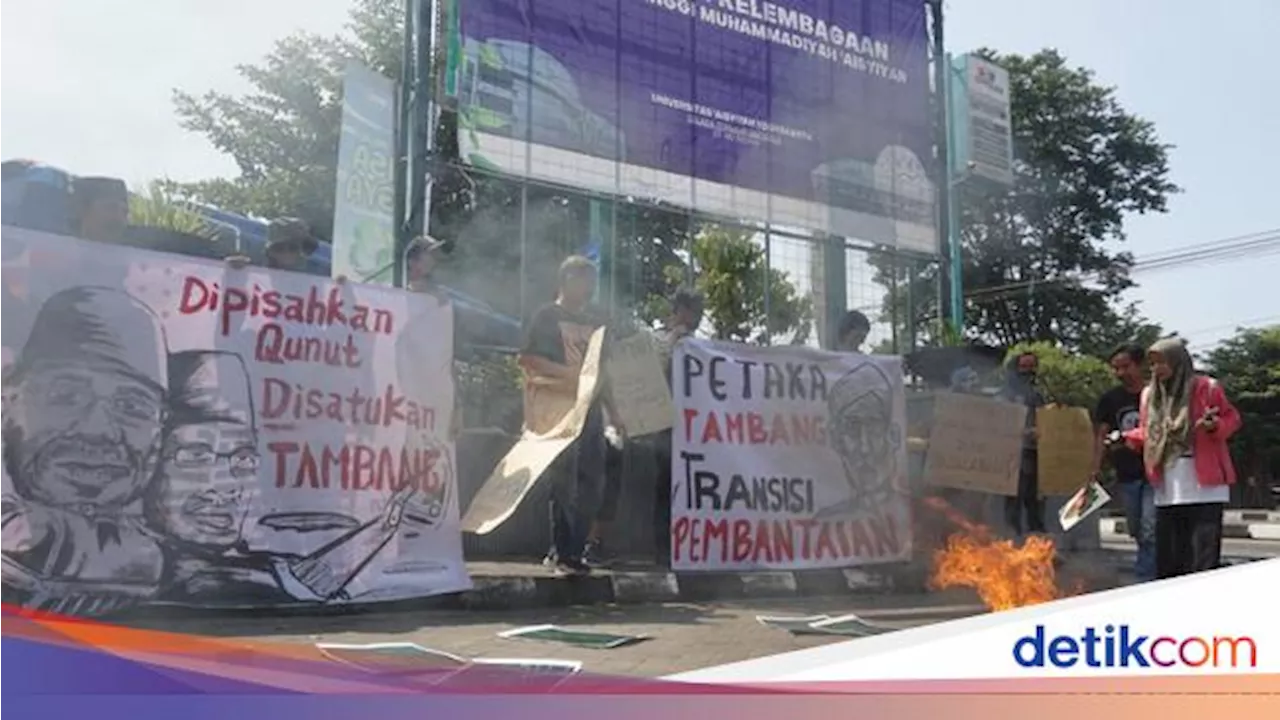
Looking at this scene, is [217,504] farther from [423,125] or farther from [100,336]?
[423,125]

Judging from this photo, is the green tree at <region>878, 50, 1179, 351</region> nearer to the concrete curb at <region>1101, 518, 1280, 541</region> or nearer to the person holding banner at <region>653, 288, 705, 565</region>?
the concrete curb at <region>1101, 518, 1280, 541</region>

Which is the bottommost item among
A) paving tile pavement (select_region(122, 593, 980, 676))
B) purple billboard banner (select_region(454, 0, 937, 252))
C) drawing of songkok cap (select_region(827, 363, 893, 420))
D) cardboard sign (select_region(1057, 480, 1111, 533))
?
paving tile pavement (select_region(122, 593, 980, 676))

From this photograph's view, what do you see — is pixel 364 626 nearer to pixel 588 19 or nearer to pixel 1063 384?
pixel 1063 384

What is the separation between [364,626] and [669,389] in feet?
6.57

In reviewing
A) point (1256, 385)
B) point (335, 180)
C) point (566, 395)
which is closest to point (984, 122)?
point (1256, 385)

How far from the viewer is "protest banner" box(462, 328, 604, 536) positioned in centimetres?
423

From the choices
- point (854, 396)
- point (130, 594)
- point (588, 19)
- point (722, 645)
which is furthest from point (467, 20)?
point (722, 645)

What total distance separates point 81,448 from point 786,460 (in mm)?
2260

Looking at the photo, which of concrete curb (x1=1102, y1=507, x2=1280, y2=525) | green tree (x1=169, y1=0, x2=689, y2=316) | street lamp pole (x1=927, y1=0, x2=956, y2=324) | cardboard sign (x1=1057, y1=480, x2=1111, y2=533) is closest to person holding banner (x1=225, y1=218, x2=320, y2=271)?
green tree (x1=169, y1=0, x2=689, y2=316)

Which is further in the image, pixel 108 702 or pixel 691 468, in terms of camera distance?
pixel 691 468

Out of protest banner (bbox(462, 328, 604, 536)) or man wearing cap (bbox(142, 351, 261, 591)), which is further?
protest banner (bbox(462, 328, 604, 536))

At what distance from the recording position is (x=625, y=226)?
774 cm

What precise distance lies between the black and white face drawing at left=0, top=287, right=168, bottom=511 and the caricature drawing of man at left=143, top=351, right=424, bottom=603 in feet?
0.35

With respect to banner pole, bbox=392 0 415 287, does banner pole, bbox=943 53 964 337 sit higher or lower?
lower
